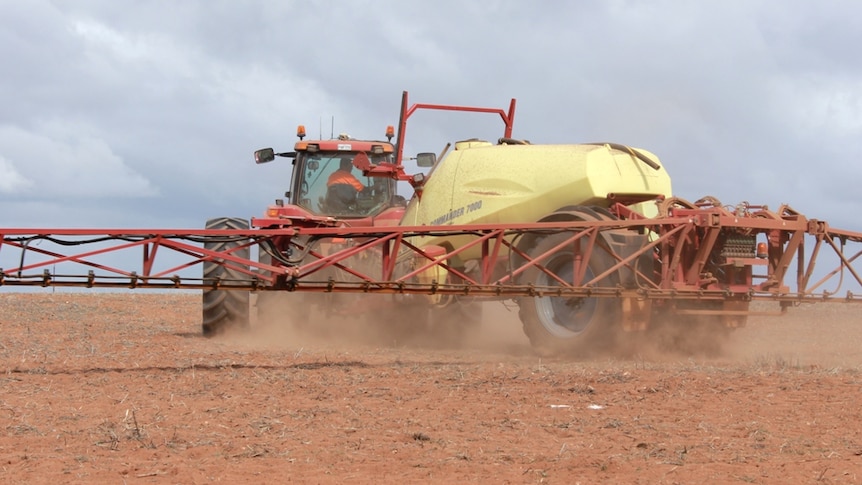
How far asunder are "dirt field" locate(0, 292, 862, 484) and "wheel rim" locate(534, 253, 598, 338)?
571 millimetres

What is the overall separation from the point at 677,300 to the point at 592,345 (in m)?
0.93

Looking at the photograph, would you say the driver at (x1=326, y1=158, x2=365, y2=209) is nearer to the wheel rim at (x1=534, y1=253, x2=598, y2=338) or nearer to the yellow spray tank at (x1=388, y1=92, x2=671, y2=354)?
the yellow spray tank at (x1=388, y1=92, x2=671, y2=354)

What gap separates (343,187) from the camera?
13969mm

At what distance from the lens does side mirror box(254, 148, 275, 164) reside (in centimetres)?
1409

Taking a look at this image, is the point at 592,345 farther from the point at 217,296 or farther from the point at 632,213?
the point at 217,296

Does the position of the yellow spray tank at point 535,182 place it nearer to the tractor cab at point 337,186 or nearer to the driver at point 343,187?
the tractor cab at point 337,186

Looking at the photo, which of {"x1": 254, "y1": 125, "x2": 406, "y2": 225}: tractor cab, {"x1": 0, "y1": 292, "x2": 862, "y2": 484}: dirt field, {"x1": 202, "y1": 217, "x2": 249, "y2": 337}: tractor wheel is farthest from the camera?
{"x1": 254, "y1": 125, "x2": 406, "y2": 225}: tractor cab

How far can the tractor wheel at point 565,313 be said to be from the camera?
390 inches

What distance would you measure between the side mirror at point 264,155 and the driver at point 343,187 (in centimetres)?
87

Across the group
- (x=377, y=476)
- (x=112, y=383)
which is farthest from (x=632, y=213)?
(x=377, y=476)

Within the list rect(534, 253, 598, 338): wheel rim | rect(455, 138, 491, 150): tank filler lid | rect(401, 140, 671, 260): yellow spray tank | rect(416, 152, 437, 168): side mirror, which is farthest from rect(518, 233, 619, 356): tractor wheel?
rect(416, 152, 437, 168): side mirror

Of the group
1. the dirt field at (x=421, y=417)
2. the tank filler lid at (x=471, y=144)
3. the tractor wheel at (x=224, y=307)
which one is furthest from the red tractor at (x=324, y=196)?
the dirt field at (x=421, y=417)

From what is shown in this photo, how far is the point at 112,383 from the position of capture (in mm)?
8156

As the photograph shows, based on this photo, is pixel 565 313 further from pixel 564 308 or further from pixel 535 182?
pixel 535 182
